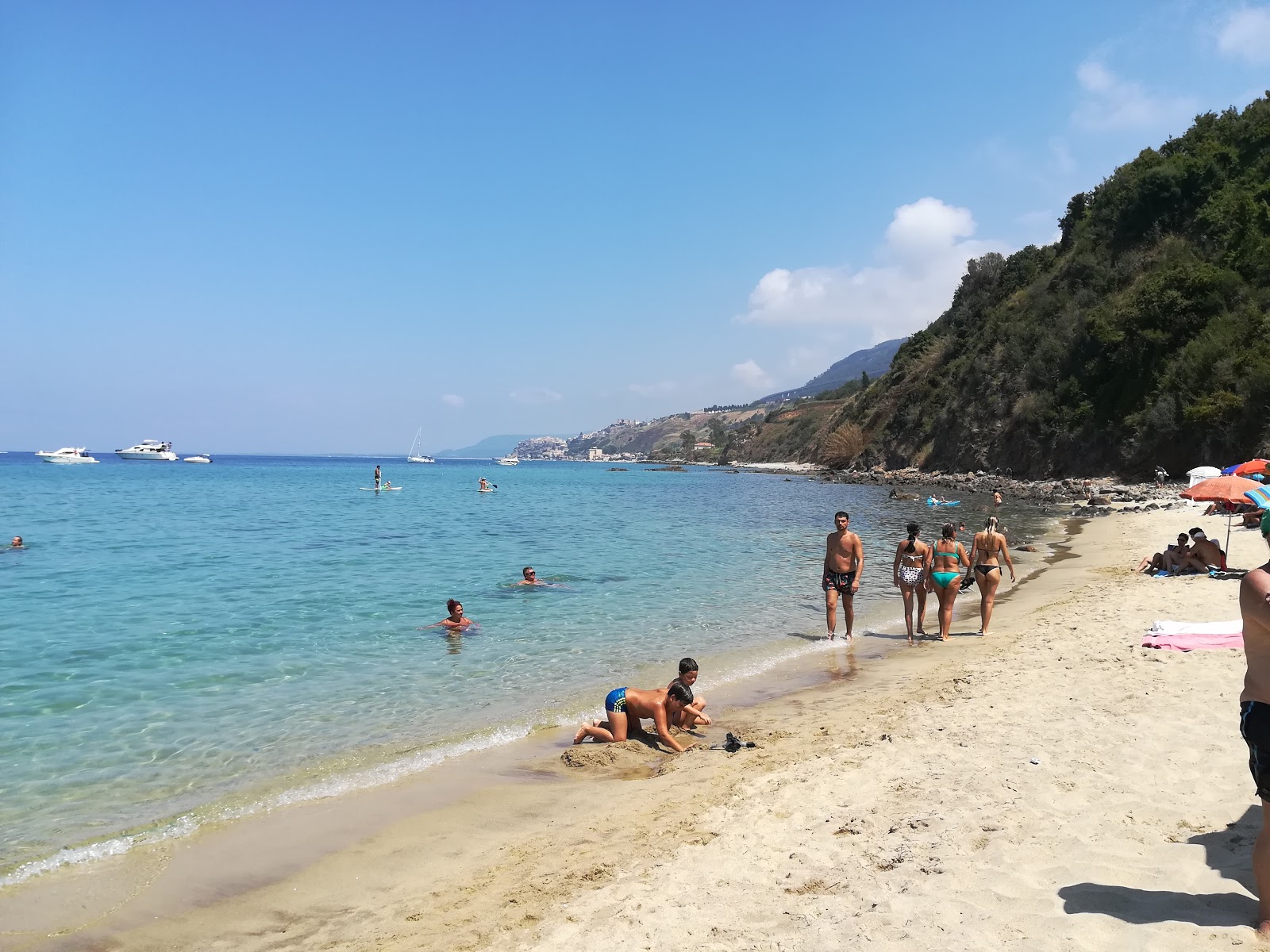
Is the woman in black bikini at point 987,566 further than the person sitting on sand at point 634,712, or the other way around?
the woman in black bikini at point 987,566

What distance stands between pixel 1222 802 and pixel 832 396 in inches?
5972

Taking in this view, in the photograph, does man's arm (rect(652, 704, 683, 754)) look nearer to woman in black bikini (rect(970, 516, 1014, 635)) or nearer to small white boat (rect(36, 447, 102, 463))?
woman in black bikini (rect(970, 516, 1014, 635))

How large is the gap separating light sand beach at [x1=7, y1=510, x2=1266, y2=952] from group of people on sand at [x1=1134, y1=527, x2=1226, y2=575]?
6.74 meters

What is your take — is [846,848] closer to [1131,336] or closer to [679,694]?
[679,694]

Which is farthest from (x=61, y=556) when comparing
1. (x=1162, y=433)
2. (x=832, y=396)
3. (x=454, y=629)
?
(x=832, y=396)

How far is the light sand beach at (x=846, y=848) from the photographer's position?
137 inches

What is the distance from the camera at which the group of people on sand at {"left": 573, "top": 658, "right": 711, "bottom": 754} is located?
7.20m

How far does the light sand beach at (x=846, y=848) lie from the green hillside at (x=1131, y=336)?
32733 millimetres

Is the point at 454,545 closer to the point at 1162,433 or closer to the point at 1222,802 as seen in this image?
the point at 1222,802

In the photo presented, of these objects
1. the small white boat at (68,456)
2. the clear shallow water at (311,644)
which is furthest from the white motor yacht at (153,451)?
the clear shallow water at (311,644)

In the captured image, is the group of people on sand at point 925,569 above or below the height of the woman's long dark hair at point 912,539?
below

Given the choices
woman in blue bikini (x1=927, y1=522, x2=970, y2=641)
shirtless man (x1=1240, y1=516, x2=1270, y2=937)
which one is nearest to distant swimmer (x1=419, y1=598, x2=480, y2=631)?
woman in blue bikini (x1=927, y1=522, x2=970, y2=641)

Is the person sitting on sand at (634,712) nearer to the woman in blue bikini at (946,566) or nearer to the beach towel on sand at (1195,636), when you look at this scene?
the beach towel on sand at (1195,636)

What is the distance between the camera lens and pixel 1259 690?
3010mm
